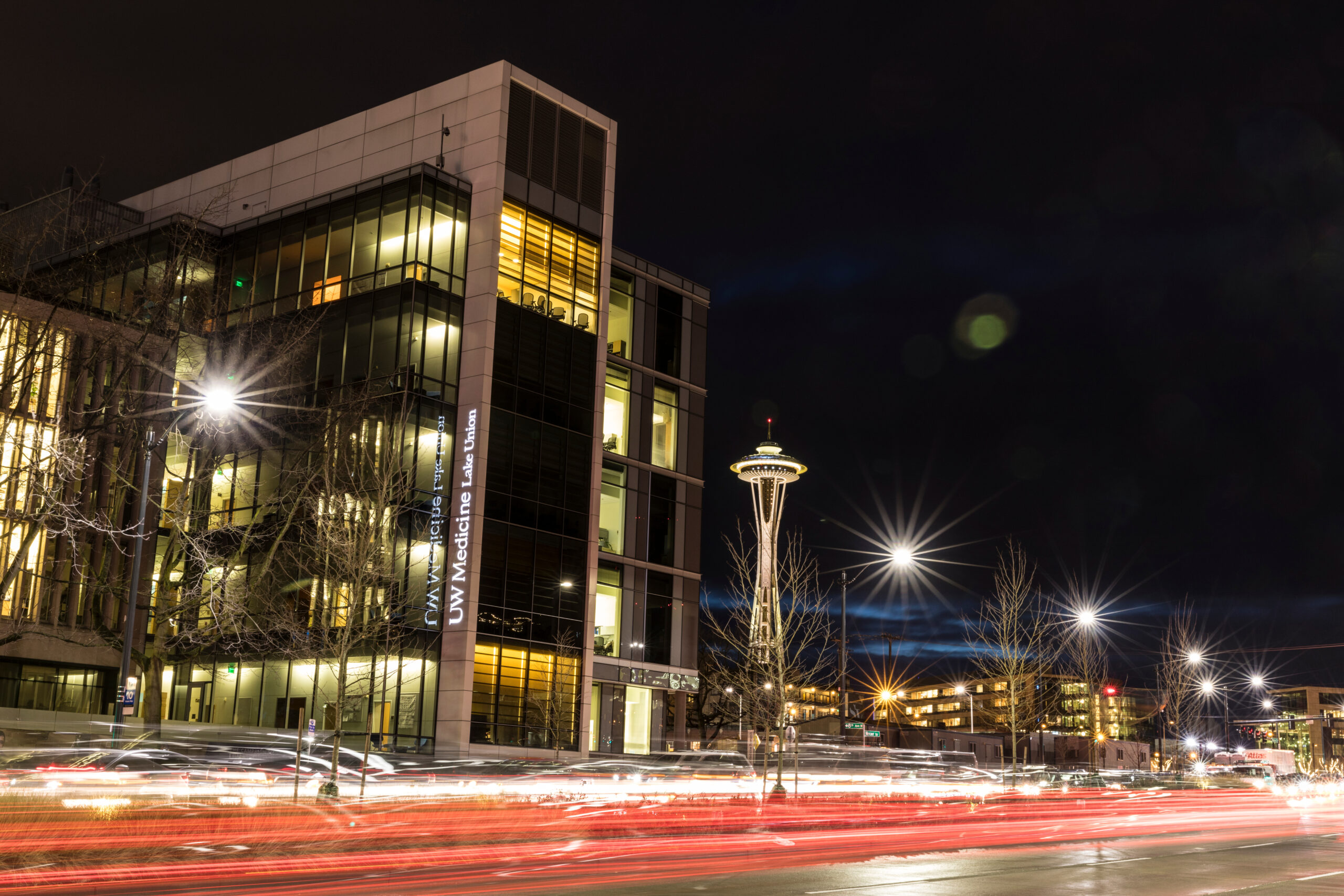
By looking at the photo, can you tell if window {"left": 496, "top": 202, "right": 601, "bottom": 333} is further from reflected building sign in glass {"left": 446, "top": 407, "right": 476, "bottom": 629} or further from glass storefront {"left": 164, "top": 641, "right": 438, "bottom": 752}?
glass storefront {"left": 164, "top": 641, "right": 438, "bottom": 752}

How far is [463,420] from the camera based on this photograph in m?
45.4

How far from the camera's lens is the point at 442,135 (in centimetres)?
4850

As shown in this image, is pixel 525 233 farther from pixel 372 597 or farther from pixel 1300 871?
pixel 1300 871

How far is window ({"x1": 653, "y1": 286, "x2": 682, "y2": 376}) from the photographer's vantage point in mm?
58125

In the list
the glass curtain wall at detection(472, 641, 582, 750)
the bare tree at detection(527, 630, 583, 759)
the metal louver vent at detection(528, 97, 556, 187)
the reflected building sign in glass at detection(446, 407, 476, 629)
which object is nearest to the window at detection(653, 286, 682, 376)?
the metal louver vent at detection(528, 97, 556, 187)

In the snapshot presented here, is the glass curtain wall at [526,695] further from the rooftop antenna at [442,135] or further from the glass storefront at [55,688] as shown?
the rooftop antenna at [442,135]

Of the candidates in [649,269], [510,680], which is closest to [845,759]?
[510,680]

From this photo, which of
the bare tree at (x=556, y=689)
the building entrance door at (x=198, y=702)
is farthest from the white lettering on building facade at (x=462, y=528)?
the building entrance door at (x=198, y=702)

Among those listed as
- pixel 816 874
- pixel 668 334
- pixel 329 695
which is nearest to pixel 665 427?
pixel 668 334

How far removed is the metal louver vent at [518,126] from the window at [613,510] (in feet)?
44.6

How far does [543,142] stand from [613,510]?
16.1 m

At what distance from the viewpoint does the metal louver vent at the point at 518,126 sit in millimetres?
48125

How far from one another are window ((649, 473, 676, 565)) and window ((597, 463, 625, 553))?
5.63 feet

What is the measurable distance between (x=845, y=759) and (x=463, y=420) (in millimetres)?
18284
